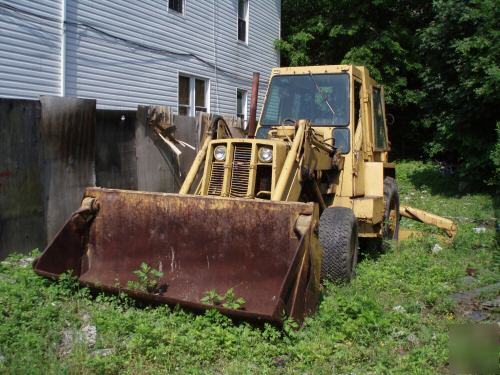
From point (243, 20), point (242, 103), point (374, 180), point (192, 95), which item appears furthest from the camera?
point (242, 103)

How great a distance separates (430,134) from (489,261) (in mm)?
16390

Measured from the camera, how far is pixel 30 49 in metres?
9.72

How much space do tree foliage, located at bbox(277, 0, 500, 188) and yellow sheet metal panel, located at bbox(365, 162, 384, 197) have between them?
601 centimetres

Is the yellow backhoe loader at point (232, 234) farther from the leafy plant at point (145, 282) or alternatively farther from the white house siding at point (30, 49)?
the white house siding at point (30, 49)

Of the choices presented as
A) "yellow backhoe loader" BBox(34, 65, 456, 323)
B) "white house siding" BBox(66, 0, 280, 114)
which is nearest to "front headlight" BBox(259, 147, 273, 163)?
"yellow backhoe loader" BBox(34, 65, 456, 323)

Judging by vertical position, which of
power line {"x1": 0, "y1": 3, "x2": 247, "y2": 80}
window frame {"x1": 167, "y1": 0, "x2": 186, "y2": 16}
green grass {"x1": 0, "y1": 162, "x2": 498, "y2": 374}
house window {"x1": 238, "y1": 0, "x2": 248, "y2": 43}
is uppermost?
house window {"x1": 238, "y1": 0, "x2": 248, "y2": 43}

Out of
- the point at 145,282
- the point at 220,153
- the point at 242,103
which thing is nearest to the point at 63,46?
the point at 220,153

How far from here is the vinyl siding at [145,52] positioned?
10.5m

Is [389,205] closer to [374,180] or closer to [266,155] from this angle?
[374,180]

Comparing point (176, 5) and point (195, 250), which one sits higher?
point (176, 5)

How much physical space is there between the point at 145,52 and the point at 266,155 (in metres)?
8.47

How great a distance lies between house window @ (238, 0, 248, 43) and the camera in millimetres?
17203

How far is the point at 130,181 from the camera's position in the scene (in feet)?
27.9

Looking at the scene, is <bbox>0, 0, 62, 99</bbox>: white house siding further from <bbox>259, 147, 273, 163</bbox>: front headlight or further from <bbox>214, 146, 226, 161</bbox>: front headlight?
<bbox>259, 147, 273, 163</bbox>: front headlight
